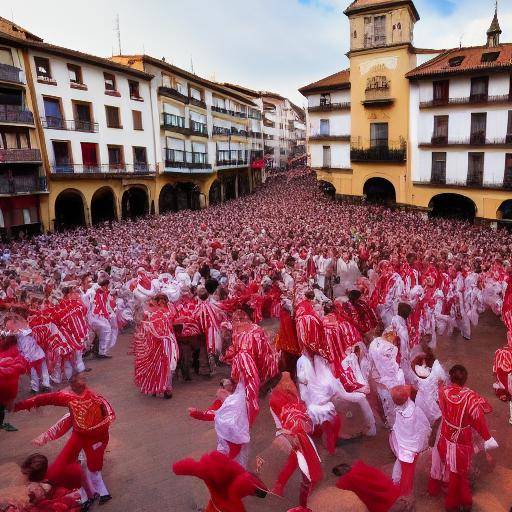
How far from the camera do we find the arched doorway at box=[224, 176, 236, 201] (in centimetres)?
4459

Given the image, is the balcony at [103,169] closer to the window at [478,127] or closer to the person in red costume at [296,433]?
the window at [478,127]

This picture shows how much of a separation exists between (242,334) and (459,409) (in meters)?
2.78

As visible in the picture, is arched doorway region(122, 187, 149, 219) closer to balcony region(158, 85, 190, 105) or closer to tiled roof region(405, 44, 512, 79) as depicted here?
balcony region(158, 85, 190, 105)

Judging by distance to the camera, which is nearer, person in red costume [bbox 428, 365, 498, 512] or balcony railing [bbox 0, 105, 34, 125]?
person in red costume [bbox 428, 365, 498, 512]

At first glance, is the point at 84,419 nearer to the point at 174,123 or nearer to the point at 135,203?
the point at 135,203

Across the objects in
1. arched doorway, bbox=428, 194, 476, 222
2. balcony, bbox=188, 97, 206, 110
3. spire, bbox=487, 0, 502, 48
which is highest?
spire, bbox=487, 0, 502, 48

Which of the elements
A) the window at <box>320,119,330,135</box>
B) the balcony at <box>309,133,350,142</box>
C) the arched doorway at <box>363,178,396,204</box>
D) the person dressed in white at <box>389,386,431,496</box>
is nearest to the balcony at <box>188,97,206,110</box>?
the balcony at <box>309,133,350,142</box>

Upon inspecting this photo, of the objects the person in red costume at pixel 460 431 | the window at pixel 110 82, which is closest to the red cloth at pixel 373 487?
the person in red costume at pixel 460 431

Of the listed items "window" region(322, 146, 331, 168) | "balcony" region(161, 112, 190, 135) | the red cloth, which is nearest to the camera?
the red cloth

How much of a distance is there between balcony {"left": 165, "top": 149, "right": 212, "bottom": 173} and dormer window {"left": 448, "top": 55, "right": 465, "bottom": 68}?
63.7 feet

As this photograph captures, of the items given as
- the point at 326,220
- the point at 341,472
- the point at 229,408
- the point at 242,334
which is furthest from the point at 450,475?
the point at 326,220

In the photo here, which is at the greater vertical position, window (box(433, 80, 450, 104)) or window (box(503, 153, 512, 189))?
window (box(433, 80, 450, 104))

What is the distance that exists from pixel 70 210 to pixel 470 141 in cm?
2578

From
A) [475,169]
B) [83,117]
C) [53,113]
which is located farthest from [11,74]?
[475,169]
